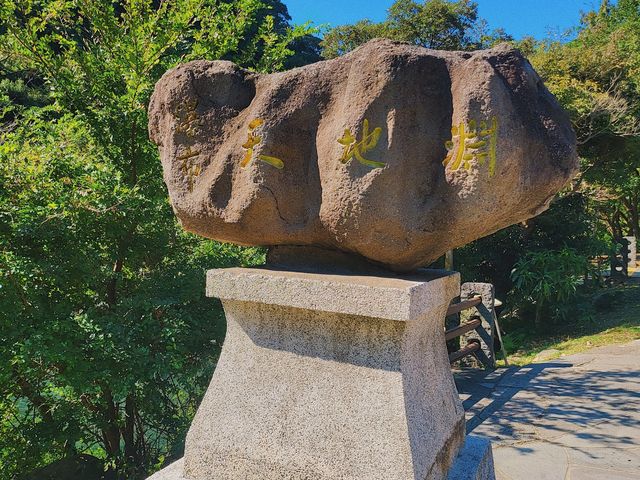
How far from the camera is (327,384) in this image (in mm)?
2033

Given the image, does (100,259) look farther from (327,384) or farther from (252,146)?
(327,384)

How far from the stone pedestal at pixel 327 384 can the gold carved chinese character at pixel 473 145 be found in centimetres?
49

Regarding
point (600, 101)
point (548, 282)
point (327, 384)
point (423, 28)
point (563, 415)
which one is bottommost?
point (563, 415)

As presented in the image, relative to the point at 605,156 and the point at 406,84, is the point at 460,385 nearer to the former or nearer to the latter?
the point at 406,84

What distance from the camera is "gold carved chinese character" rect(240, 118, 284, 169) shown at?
2082 millimetres

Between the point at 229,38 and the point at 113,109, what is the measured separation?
1.09 meters

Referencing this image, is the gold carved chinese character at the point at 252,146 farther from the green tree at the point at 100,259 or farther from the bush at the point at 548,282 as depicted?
the bush at the point at 548,282

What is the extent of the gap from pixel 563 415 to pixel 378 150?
11.4 feet

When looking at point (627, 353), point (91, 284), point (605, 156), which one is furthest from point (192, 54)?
point (605, 156)

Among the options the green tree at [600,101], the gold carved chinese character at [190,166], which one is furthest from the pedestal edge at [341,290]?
the green tree at [600,101]

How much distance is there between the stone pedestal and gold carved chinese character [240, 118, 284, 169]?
1.57 feet

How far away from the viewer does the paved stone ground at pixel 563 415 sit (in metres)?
3.26

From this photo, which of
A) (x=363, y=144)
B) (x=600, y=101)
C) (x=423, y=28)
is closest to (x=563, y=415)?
(x=363, y=144)

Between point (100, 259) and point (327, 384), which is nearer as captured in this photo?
point (327, 384)
